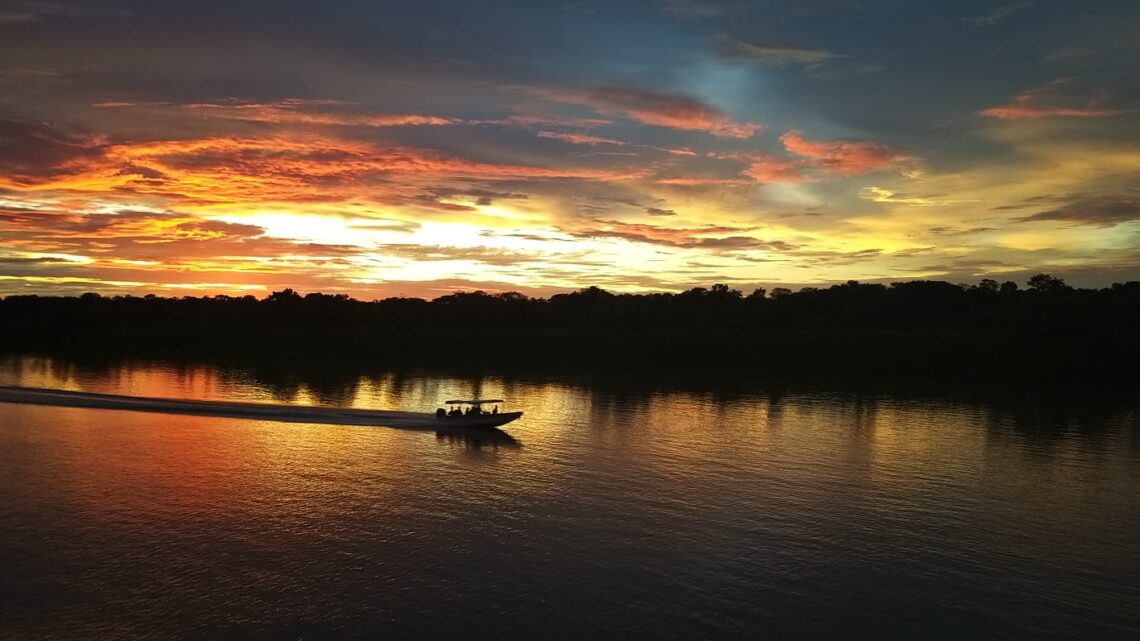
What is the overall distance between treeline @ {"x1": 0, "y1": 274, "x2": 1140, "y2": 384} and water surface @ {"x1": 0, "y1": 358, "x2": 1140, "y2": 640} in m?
45.7

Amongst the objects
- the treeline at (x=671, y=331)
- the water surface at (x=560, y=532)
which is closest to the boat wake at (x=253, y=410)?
the water surface at (x=560, y=532)

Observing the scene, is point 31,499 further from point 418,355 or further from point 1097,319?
point 1097,319

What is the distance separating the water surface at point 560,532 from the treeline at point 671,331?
150 feet

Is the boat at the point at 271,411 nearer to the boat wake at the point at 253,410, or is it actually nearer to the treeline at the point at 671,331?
the boat wake at the point at 253,410

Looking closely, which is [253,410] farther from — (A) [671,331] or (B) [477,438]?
(A) [671,331]

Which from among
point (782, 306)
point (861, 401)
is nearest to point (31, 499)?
point (861, 401)

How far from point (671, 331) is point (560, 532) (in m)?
85.9

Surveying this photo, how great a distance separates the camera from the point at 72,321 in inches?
5261

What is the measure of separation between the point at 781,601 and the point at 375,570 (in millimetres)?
11868

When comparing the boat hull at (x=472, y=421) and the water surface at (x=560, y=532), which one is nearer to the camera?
the water surface at (x=560, y=532)

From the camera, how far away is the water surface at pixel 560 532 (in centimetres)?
2008

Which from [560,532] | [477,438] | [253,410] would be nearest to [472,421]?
[477,438]

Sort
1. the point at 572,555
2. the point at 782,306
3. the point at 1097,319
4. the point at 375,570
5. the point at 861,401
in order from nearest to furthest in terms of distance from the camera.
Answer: the point at 375,570, the point at 572,555, the point at 861,401, the point at 1097,319, the point at 782,306

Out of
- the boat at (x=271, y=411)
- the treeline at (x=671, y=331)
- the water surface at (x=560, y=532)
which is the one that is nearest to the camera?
the water surface at (x=560, y=532)
